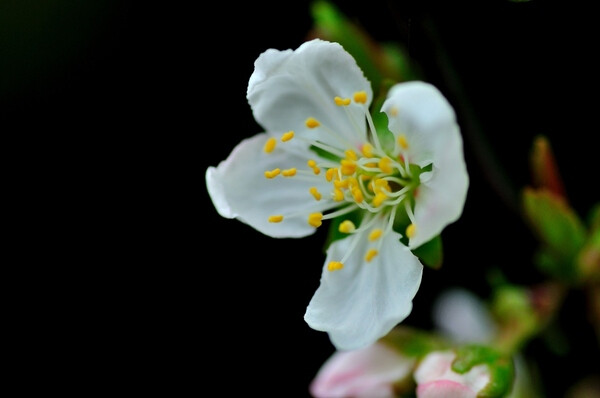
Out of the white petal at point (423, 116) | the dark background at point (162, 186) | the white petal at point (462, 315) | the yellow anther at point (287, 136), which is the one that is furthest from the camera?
the dark background at point (162, 186)

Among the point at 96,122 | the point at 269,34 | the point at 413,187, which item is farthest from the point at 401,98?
the point at 96,122

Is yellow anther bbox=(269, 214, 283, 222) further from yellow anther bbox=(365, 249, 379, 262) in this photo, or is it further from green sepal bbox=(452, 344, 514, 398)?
green sepal bbox=(452, 344, 514, 398)

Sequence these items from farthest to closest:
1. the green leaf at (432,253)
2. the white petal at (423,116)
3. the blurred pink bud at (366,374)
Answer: the blurred pink bud at (366,374) < the green leaf at (432,253) < the white petal at (423,116)

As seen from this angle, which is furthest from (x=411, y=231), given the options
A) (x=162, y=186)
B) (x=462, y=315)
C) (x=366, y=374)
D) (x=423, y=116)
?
(x=162, y=186)

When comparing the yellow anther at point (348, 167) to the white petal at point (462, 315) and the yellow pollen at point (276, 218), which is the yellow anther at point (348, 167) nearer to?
the yellow pollen at point (276, 218)

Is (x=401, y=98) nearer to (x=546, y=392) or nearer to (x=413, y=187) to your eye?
(x=413, y=187)

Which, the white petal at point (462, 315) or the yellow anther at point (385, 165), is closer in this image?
the yellow anther at point (385, 165)

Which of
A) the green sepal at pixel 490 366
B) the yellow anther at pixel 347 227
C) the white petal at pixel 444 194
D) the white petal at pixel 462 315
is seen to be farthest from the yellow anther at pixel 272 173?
the white petal at pixel 462 315
